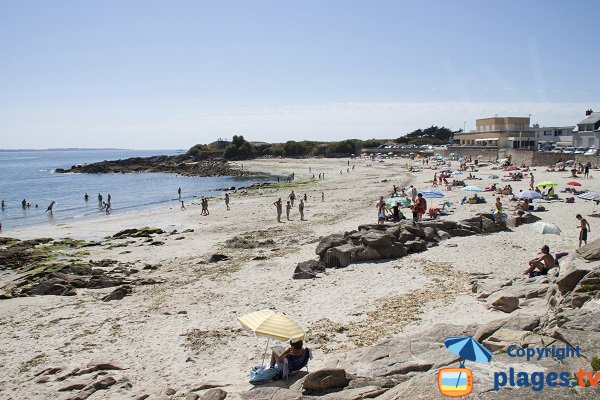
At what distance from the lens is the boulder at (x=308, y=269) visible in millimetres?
18391

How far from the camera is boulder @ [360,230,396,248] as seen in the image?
65.2ft

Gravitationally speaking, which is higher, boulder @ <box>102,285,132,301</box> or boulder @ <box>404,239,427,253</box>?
boulder @ <box>404,239,427,253</box>

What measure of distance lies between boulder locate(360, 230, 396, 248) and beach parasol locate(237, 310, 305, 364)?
954 cm

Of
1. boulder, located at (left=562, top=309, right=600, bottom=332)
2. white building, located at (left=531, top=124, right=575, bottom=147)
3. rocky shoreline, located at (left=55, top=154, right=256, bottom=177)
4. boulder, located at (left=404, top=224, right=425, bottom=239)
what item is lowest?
boulder, located at (left=404, top=224, right=425, bottom=239)

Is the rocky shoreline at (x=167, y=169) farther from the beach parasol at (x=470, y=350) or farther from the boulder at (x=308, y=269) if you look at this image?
the beach parasol at (x=470, y=350)

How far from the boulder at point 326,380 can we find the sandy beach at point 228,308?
51.0 inches

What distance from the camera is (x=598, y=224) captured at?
23203mm

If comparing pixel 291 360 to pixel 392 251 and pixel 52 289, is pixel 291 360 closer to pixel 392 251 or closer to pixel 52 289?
pixel 392 251

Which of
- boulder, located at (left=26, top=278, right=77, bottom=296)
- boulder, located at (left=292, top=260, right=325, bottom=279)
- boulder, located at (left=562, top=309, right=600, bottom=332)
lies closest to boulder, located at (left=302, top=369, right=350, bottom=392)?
boulder, located at (left=562, top=309, right=600, bottom=332)

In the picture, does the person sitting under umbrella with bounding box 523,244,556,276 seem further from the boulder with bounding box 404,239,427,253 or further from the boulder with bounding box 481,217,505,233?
the boulder with bounding box 481,217,505,233

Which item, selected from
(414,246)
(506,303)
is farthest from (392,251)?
(506,303)

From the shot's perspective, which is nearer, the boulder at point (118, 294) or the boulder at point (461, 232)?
the boulder at point (118, 294)

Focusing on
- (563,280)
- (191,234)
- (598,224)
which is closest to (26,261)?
(191,234)

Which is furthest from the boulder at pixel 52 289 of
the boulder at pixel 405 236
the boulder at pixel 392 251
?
the boulder at pixel 405 236
